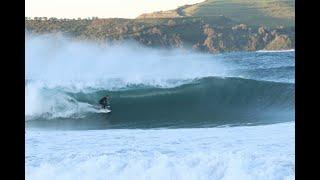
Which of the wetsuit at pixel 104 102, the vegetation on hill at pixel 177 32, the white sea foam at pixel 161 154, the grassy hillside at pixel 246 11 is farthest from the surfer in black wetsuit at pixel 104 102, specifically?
the grassy hillside at pixel 246 11

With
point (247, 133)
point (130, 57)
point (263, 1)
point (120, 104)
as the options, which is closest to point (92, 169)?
point (120, 104)

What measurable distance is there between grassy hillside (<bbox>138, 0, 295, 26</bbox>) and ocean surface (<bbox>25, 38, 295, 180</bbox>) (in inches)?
7.7

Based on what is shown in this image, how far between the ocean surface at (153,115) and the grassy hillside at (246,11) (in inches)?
7.7

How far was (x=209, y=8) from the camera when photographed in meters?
2.49

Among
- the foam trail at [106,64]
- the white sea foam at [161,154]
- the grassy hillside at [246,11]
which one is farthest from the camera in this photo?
the foam trail at [106,64]

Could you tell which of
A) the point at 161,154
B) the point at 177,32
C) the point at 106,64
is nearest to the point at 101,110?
the point at 106,64

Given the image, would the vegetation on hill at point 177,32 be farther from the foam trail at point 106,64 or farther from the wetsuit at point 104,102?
the wetsuit at point 104,102

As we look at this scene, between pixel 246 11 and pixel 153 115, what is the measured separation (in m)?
0.83

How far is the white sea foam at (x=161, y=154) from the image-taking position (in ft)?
8.53

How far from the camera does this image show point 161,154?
270cm

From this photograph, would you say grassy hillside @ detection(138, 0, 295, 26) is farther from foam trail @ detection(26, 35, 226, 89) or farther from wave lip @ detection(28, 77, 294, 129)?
wave lip @ detection(28, 77, 294, 129)

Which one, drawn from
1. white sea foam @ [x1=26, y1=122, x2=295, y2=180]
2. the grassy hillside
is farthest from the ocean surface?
the grassy hillside
